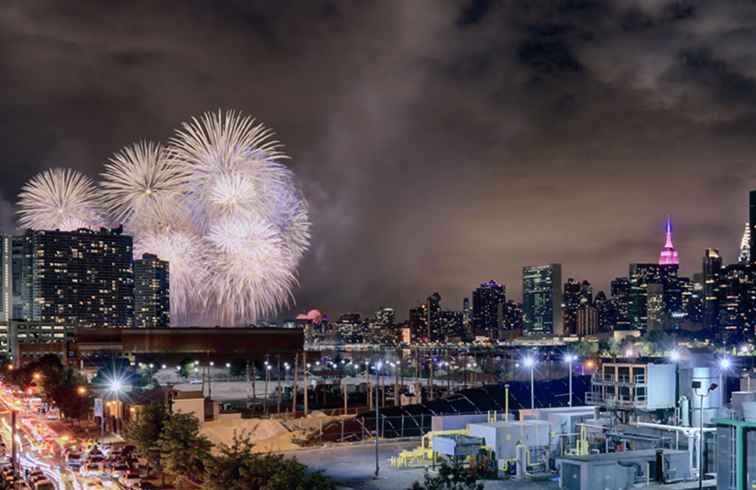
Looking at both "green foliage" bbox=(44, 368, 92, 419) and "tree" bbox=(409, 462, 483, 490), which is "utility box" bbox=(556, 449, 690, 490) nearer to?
"tree" bbox=(409, 462, 483, 490)

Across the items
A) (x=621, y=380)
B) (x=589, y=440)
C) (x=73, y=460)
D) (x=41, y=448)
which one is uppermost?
(x=621, y=380)

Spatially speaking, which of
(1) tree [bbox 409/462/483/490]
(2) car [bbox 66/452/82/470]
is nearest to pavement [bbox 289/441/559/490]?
(1) tree [bbox 409/462/483/490]

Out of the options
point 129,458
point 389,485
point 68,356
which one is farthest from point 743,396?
point 68,356

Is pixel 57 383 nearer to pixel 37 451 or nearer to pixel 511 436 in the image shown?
pixel 37 451

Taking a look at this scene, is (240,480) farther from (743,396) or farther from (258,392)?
(258,392)

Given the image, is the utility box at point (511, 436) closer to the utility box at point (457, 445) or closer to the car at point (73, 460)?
the utility box at point (457, 445)

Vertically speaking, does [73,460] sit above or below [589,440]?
below

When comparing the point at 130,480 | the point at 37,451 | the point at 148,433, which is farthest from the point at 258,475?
the point at 37,451

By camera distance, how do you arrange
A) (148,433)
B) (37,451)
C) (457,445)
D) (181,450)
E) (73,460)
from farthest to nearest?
1. (37,451)
2. (457,445)
3. (73,460)
4. (148,433)
5. (181,450)
